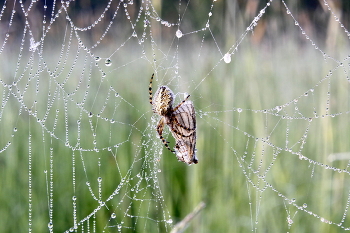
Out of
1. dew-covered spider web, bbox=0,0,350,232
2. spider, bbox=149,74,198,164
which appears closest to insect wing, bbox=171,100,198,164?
spider, bbox=149,74,198,164

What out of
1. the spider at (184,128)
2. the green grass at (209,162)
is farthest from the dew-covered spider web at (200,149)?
the spider at (184,128)

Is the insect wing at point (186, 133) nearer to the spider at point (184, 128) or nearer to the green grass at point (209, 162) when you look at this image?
the spider at point (184, 128)

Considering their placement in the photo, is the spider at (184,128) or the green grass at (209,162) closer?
the spider at (184,128)

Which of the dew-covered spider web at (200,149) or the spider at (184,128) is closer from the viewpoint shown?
the spider at (184,128)

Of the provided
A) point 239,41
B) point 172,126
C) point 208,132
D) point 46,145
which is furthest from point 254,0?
point 46,145

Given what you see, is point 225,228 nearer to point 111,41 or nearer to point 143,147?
point 143,147

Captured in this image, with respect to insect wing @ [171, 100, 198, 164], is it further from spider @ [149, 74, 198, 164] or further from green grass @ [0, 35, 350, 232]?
green grass @ [0, 35, 350, 232]
